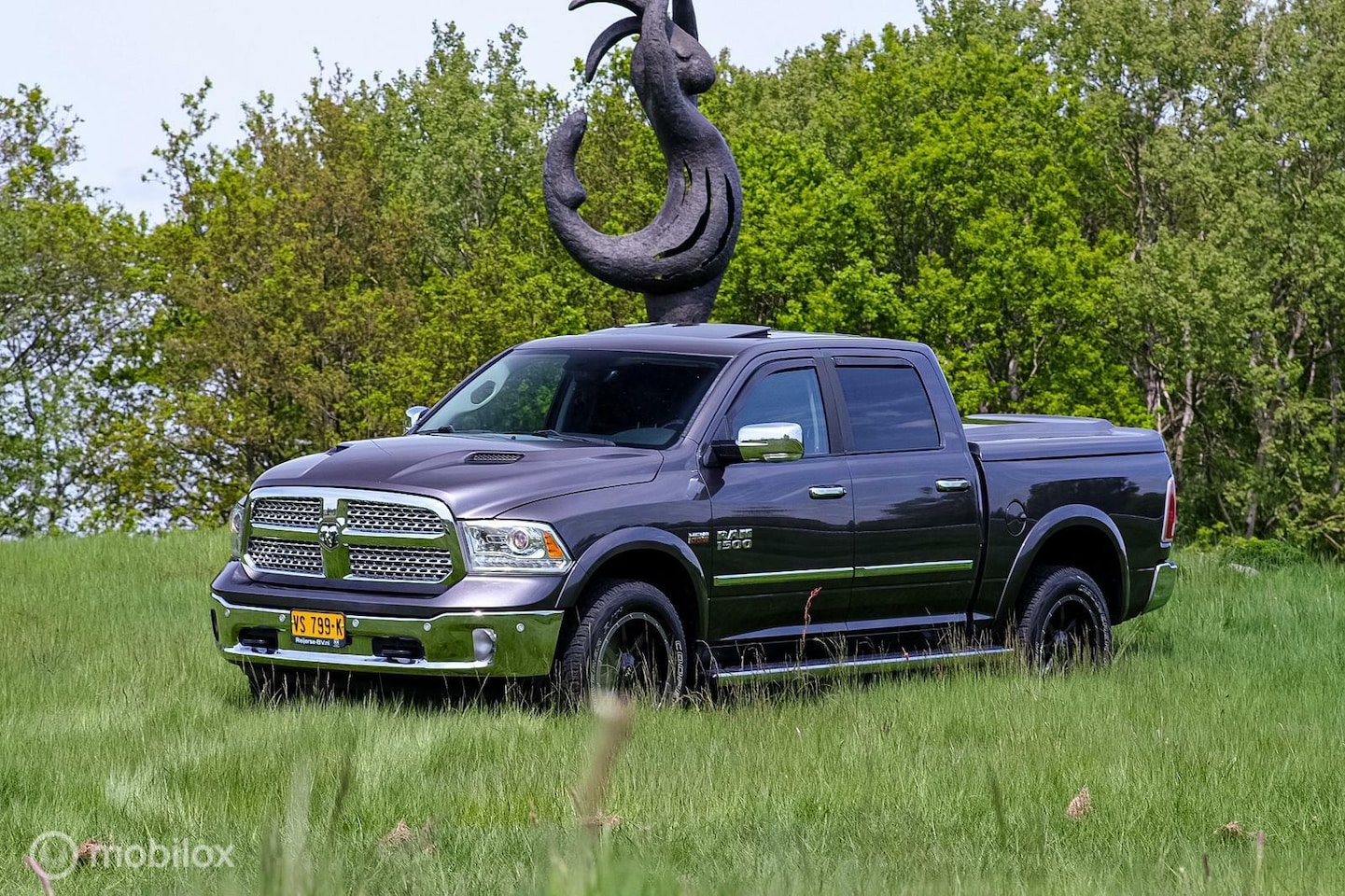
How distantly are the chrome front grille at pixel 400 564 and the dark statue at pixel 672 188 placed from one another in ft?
38.2

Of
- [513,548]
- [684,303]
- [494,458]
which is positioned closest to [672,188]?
[684,303]

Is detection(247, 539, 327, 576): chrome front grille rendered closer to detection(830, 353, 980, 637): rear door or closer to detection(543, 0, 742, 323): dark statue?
detection(830, 353, 980, 637): rear door

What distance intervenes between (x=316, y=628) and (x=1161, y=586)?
550 centimetres

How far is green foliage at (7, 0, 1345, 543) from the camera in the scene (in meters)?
46.9

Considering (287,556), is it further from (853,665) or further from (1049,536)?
(1049,536)

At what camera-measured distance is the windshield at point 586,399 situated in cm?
897

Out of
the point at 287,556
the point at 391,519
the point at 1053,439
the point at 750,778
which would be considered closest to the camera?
the point at 750,778

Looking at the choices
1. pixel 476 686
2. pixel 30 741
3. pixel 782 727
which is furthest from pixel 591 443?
pixel 30 741

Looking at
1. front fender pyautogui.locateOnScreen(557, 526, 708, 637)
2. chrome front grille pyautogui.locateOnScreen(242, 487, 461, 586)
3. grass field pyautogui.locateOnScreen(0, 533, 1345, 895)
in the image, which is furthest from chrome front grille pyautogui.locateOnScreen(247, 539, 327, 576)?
front fender pyautogui.locateOnScreen(557, 526, 708, 637)

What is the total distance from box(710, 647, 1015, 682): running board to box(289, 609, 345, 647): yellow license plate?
69.6 inches

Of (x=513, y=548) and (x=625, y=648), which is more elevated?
(x=513, y=548)

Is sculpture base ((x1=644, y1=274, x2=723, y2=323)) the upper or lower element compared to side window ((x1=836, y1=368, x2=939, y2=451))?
upper

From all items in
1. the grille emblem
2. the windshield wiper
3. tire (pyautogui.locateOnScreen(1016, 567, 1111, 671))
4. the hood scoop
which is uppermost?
the windshield wiper

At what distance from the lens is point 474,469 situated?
26.6 ft
